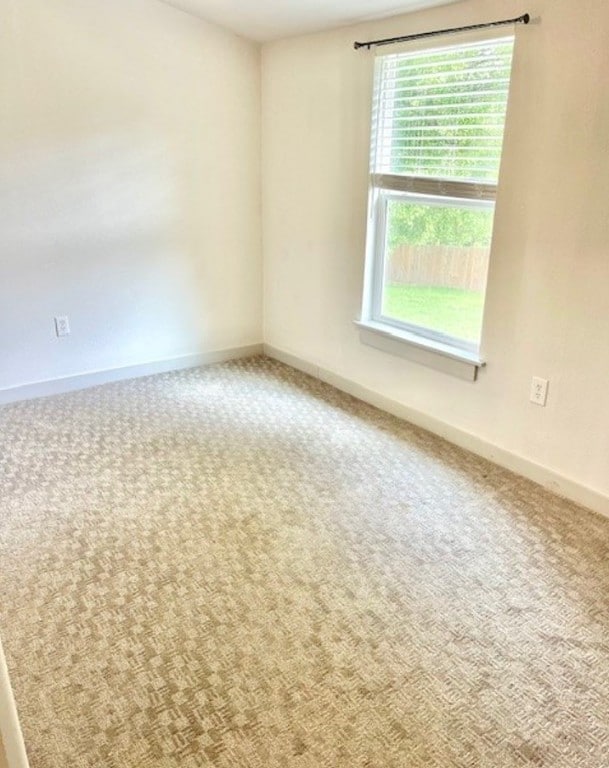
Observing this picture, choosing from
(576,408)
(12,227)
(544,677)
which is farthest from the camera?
(12,227)

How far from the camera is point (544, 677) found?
5.42 ft

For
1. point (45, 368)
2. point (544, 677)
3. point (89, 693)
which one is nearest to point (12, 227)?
point (45, 368)

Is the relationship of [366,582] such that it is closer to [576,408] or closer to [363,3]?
[576,408]

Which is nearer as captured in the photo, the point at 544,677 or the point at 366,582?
the point at 544,677

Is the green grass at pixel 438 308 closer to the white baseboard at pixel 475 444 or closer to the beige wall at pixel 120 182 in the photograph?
the white baseboard at pixel 475 444

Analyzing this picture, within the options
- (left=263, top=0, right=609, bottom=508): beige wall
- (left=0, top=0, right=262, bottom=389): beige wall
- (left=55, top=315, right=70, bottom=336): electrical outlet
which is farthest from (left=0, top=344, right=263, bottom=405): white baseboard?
(left=263, top=0, right=609, bottom=508): beige wall

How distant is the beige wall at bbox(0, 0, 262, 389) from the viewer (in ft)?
10.3

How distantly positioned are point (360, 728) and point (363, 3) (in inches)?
114

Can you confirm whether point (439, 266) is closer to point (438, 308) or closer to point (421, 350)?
point (438, 308)

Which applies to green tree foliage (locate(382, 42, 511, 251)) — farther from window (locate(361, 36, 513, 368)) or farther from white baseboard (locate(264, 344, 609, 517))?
white baseboard (locate(264, 344, 609, 517))

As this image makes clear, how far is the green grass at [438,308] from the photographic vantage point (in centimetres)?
287

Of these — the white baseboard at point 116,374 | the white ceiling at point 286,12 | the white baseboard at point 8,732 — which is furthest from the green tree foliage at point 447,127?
the white baseboard at point 8,732

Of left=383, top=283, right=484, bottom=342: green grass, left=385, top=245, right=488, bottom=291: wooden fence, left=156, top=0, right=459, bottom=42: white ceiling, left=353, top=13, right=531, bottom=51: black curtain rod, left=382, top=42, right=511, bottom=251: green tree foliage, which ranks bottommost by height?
left=383, top=283, right=484, bottom=342: green grass

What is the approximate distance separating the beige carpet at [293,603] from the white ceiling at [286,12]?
2.02 metres
